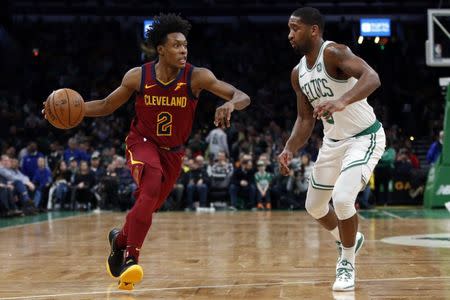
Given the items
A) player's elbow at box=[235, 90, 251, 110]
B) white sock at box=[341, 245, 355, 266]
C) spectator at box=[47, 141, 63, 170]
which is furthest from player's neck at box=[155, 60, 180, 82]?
spectator at box=[47, 141, 63, 170]

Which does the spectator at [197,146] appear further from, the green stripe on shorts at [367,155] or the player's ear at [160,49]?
the green stripe on shorts at [367,155]

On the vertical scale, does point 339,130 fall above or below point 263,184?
above

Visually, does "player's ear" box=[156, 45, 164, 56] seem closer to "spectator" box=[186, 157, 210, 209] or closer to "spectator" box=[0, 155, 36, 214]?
"spectator" box=[0, 155, 36, 214]

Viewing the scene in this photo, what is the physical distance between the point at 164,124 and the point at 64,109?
2.53 feet

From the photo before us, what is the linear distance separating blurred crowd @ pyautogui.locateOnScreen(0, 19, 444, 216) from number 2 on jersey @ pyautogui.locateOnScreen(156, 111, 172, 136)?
34.6 feet

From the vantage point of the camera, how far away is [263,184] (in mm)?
19188

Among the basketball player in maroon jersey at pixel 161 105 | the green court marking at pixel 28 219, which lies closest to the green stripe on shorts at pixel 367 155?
the basketball player in maroon jersey at pixel 161 105

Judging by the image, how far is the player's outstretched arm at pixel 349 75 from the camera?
17.9ft

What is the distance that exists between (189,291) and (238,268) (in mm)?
1424

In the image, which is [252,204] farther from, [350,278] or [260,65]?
[350,278]

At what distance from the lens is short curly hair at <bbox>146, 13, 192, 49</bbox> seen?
20.6 ft

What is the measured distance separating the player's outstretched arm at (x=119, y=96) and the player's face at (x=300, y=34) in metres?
1.23

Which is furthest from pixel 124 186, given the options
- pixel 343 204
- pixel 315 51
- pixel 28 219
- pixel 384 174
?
pixel 343 204

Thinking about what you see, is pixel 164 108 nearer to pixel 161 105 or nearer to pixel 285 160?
pixel 161 105
